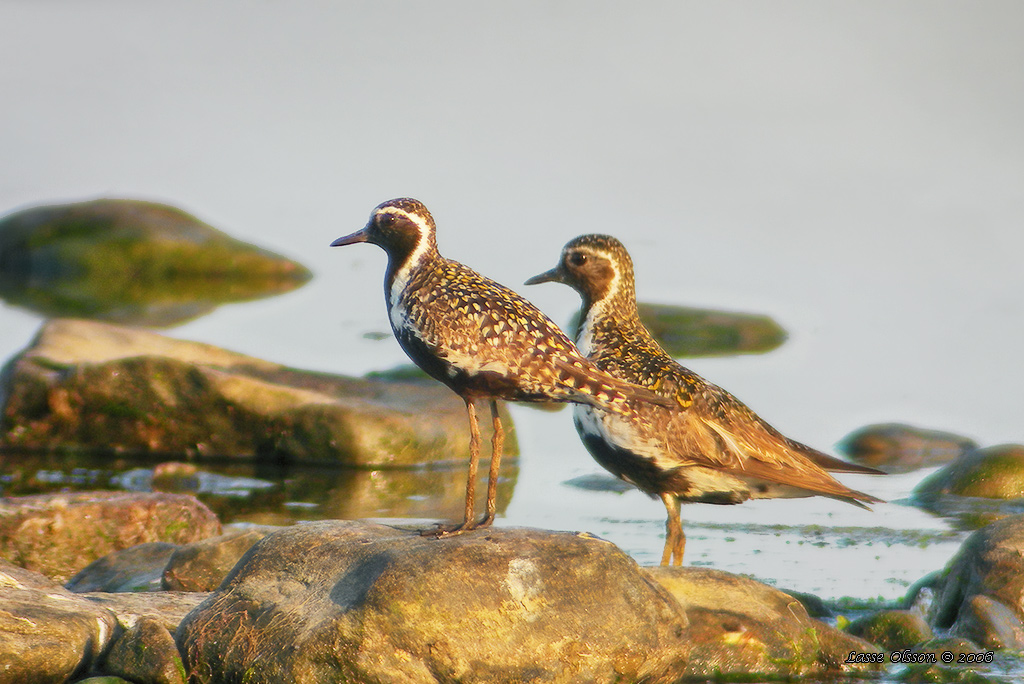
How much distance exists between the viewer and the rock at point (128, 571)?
25.6 feet

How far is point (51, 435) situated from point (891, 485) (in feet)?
26.9

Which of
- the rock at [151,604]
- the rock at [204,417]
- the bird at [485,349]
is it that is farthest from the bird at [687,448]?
the rock at [204,417]

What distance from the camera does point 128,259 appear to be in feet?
81.0

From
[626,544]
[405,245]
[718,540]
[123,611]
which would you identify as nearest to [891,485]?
[718,540]

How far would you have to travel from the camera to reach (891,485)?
11398 millimetres

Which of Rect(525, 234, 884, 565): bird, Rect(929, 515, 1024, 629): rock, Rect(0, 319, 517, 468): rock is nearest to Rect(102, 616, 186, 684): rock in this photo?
Rect(525, 234, 884, 565): bird

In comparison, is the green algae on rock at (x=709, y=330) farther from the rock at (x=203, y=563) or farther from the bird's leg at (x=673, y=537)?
the rock at (x=203, y=563)

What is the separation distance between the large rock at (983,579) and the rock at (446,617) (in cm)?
219

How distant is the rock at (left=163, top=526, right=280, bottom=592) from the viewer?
24.7ft

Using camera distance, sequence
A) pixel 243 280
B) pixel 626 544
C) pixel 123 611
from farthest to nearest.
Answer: pixel 243 280
pixel 626 544
pixel 123 611

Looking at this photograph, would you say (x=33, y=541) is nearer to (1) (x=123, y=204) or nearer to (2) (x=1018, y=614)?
(2) (x=1018, y=614)

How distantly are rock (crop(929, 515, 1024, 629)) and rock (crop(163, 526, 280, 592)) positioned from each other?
4305 mm

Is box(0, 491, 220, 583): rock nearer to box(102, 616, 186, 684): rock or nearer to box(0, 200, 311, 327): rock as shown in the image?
box(102, 616, 186, 684): rock

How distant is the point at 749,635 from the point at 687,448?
1350mm
